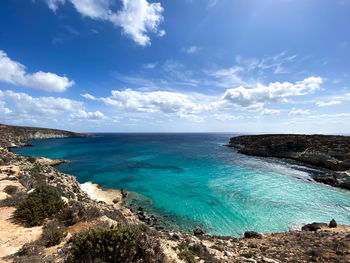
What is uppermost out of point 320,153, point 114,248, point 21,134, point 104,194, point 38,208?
point 21,134

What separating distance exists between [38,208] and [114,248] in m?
5.77

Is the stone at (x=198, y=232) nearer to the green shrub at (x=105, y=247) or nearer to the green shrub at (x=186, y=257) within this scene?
the green shrub at (x=186, y=257)

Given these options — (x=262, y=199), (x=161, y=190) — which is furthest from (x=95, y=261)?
(x=262, y=199)

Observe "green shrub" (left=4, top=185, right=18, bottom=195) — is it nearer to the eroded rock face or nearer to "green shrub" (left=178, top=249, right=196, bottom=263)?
"green shrub" (left=178, top=249, right=196, bottom=263)

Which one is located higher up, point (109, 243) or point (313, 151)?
point (109, 243)

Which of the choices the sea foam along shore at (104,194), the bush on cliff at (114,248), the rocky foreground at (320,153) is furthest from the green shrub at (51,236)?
the rocky foreground at (320,153)

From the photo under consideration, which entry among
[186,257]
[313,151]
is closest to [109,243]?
[186,257]

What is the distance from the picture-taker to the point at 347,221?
15062 millimetres

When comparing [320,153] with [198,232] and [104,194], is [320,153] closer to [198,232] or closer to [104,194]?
[198,232]

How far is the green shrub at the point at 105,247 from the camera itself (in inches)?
173

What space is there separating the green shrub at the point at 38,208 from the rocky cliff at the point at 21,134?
89.0 meters

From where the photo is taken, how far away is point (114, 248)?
15.1ft

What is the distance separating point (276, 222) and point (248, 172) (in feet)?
59.3

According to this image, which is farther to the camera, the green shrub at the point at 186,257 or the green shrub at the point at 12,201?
the green shrub at the point at 12,201
